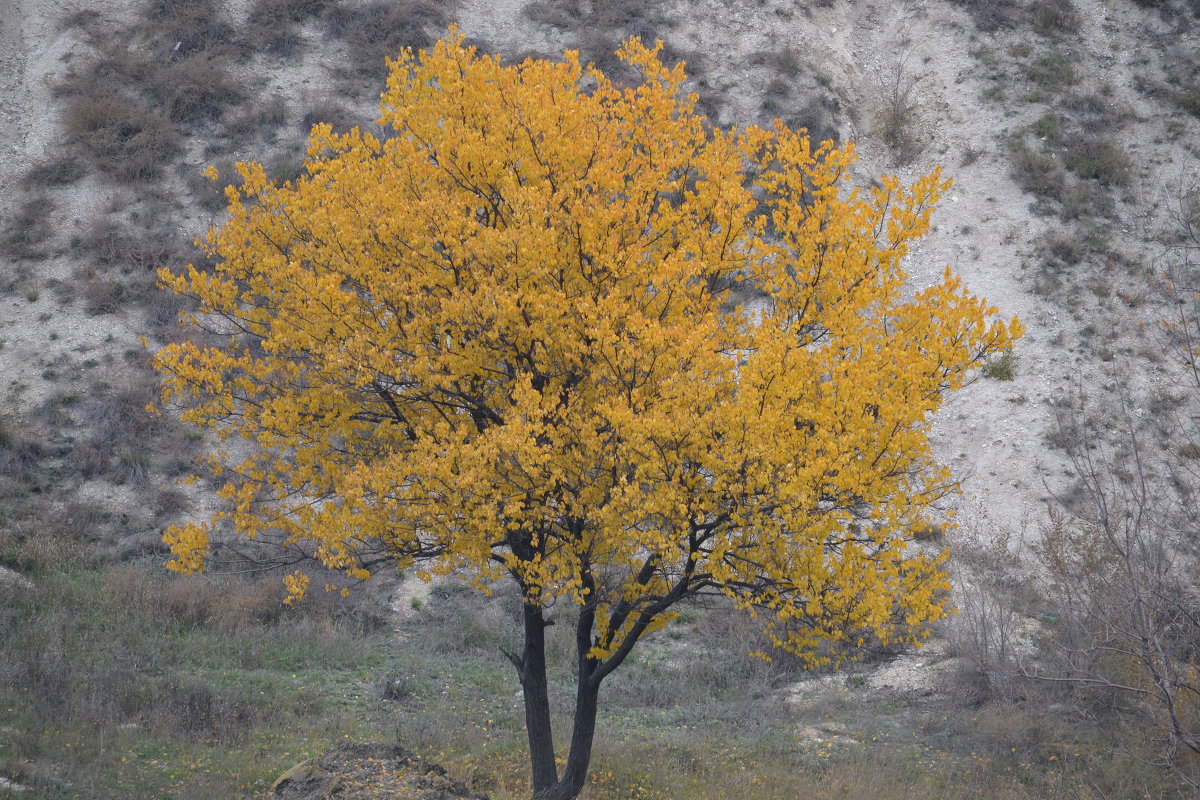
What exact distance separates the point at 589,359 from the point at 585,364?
0.07 m

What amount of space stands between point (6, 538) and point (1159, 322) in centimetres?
2532

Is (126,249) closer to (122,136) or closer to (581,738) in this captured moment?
(122,136)

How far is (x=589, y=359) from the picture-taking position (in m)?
8.16

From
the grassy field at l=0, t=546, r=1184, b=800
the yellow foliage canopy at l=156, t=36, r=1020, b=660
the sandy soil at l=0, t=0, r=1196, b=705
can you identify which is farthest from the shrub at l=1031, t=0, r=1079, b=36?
the yellow foliage canopy at l=156, t=36, r=1020, b=660

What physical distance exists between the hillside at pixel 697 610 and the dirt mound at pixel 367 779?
1.35 metres

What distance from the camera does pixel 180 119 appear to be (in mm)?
26250

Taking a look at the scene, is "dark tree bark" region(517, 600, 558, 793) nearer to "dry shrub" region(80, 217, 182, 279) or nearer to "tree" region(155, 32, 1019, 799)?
"tree" region(155, 32, 1019, 799)

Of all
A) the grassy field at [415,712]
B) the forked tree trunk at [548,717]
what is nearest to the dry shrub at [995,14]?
the grassy field at [415,712]

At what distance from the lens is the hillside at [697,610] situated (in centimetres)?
1132

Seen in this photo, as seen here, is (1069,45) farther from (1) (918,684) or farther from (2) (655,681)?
(2) (655,681)

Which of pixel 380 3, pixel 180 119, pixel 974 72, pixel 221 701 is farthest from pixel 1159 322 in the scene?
pixel 180 119

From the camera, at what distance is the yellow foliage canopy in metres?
7.14

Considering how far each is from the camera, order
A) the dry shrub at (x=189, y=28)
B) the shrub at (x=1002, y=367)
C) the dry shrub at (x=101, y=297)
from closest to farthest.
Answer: the shrub at (x=1002, y=367)
the dry shrub at (x=101, y=297)
the dry shrub at (x=189, y=28)

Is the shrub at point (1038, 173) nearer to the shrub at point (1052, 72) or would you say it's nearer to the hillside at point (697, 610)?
the hillside at point (697, 610)
